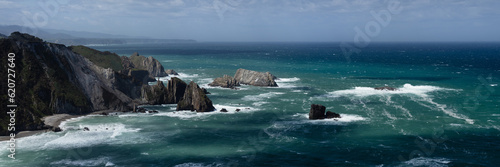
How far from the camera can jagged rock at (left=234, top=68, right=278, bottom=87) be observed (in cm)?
14900

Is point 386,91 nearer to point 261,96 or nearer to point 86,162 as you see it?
point 261,96

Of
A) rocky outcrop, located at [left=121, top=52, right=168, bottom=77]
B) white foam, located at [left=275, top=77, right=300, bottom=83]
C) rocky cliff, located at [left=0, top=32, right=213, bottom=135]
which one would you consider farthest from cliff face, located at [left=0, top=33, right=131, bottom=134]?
white foam, located at [left=275, top=77, right=300, bottom=83]

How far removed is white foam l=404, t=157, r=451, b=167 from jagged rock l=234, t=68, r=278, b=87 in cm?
8851

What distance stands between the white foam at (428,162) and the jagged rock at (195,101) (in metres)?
52.1

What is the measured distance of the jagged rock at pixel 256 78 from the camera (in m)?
149

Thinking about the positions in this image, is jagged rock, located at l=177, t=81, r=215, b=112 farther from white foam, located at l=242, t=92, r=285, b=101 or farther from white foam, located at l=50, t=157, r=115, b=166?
white foam, located at l=50, t=157, r=115, b=166

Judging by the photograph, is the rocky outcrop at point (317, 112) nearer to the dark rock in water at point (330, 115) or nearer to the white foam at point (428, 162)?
the dark rock in water at point (330, 115)

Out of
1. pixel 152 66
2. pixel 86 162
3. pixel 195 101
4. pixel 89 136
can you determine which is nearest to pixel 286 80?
pixel 152 66

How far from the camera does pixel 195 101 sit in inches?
3964

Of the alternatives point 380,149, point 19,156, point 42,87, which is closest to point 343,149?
point 380,149

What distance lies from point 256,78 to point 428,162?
94031 mm

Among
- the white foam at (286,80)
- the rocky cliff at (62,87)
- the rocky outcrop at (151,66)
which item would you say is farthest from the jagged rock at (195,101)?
the rocky outcrop at (151,66)

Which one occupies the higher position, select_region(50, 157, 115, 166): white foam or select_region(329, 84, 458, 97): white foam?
select_region(329, 84, 458, 97): white foam

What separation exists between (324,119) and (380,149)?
23355mm
